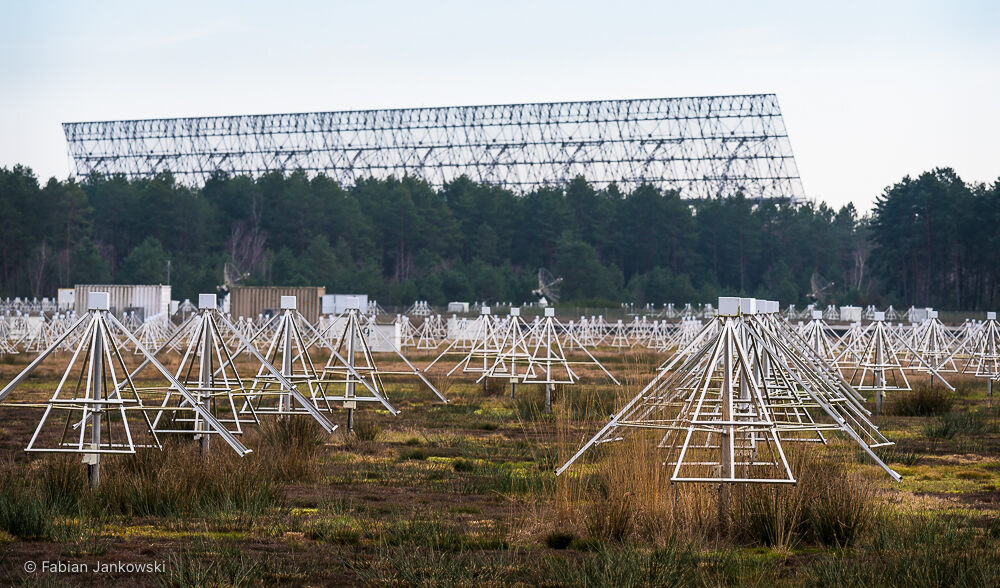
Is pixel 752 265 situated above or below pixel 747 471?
above

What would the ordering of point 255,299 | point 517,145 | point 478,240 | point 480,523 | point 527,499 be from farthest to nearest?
point 517,145 < point 478,240 < point 255,299 < point 527,499 < point 480,523

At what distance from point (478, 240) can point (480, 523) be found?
279 feet

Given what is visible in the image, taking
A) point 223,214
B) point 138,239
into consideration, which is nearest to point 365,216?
point 223,214

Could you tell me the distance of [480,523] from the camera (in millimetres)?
10750

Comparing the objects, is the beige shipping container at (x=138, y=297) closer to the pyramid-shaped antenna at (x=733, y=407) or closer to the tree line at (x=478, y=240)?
the tree line at (x=478, y=240)

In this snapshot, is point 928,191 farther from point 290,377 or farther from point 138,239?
point 290,377

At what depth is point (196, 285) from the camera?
81375 mm

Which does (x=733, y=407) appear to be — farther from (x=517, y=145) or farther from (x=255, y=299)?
(x=517, y=145)

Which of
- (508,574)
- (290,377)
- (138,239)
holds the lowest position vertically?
(508,574)

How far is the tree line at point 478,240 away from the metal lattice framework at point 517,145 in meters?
2.62

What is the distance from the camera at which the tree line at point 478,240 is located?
83500 millimetres

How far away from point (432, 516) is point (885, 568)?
4.13 meters

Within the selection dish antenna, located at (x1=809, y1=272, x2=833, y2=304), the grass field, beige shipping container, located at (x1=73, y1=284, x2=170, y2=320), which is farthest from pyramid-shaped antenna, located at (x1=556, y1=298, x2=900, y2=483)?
dish antenna, located at (x1=809, y1=272, x2=833, y2=304)

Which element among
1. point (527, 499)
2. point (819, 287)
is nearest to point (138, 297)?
point (819, 287)
